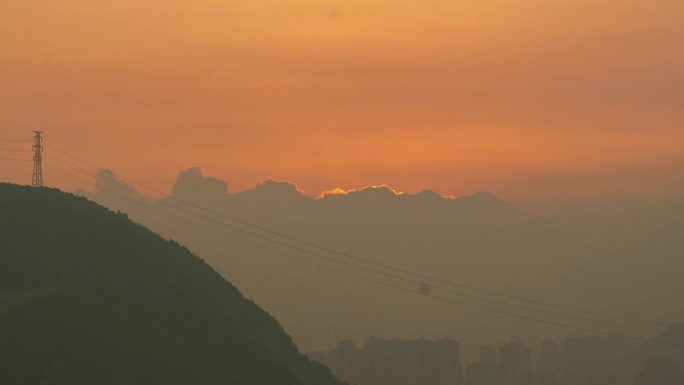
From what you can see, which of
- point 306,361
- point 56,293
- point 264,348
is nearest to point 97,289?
point 56,293

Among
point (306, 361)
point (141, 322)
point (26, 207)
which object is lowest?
point (306, 361)

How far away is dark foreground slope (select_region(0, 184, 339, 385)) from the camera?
9231 centimetres

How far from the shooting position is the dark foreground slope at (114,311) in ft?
303

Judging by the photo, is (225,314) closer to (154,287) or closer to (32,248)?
(154,287)

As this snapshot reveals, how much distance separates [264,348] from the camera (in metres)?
111

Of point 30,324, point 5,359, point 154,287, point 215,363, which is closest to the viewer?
point 5,359

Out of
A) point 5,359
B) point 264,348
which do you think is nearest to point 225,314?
point 264,348

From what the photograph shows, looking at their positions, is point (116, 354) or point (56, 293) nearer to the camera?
point (116, 354)

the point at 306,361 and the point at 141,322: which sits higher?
the point at 141,322

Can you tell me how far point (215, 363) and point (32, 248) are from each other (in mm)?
24699

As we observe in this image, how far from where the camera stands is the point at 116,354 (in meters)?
94.2

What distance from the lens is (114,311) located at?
3991 inches

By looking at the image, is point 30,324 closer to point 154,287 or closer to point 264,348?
point 154,287

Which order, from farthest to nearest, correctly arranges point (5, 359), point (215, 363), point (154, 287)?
point (154, 287)
point (215, 363)
point (5, 359)
